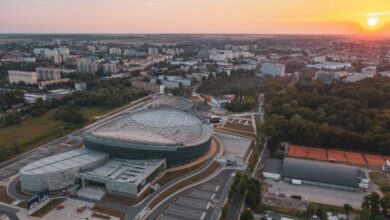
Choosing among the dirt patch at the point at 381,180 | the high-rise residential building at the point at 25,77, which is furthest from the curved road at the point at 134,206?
the high-rise residential building at the point at 25,77

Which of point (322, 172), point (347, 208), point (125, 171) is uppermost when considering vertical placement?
point (125, 171)

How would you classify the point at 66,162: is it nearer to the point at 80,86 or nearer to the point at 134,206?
the point at 134,206

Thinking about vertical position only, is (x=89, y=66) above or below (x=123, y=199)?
above

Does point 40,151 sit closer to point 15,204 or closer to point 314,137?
point 15,204

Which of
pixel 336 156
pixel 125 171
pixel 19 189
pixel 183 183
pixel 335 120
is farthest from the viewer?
pixel 335 120

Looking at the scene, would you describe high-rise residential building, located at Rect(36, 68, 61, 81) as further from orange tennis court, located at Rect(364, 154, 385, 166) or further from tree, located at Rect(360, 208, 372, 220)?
tree, located at Rect(360, 208, 372, 220)

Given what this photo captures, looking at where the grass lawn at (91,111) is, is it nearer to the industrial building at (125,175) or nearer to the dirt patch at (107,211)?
the industrial building at (125,175)

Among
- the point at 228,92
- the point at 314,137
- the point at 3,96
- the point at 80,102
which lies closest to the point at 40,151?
the point at 80,102

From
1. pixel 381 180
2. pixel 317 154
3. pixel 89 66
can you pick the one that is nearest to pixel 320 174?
pixel 381 180
